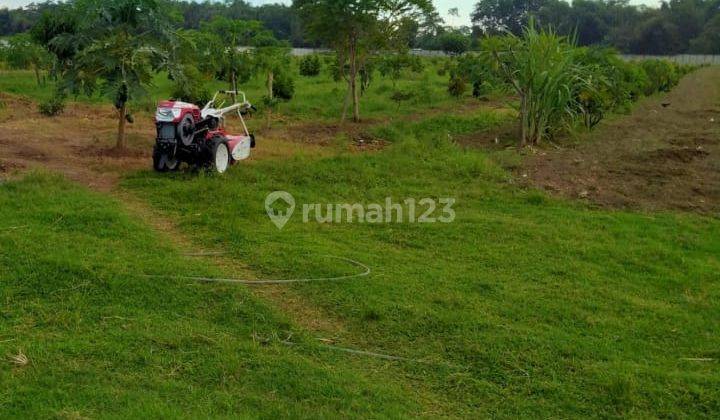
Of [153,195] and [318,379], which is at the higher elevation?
[153,195]

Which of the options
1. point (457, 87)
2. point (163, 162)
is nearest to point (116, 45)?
point (163, 162)

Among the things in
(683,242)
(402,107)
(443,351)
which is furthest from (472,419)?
(402,107)

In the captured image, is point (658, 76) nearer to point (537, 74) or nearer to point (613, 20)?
point (537, 74)

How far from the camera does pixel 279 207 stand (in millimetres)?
6895

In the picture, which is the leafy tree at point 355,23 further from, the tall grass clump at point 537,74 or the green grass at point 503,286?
the green grass at point 503,286

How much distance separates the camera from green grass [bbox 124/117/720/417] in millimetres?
3674

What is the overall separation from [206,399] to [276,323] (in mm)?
947

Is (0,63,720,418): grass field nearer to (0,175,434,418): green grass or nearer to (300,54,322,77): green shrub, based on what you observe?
(0,175,434,418): green grass

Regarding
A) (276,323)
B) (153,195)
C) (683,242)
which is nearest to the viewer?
(276,323)

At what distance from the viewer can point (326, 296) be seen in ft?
15.5

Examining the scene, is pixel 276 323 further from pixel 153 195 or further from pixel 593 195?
pixel 593 195

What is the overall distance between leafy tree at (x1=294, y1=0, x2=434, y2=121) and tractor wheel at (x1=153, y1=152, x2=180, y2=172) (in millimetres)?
5389

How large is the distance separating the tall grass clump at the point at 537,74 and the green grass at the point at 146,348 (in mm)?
7110

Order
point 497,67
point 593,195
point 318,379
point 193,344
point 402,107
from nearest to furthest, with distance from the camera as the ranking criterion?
1. point 318,379
2. point 193,344
3. point 593,195
4. point 497,67
5. point 402,107
